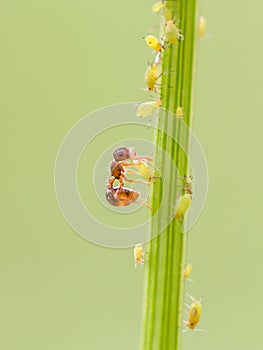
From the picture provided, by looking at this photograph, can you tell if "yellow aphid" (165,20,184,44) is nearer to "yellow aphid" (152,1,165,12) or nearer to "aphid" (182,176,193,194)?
"yellow aphid" (152,1,165,12)

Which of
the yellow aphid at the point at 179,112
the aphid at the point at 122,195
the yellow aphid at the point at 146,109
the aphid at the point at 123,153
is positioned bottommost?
the aphid at the point at 122,195

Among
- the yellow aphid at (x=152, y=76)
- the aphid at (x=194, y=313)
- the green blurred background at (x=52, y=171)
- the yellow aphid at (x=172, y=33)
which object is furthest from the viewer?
the green blurred background at (x=52, y=171)

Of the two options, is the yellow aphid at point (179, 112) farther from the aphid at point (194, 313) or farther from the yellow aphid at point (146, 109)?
the aphid at point (194, 313)

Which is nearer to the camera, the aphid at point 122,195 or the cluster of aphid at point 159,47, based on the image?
the cluster of aphid at point 159,47

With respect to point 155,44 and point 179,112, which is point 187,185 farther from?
point 155,44

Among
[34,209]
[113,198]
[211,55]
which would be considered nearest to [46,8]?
[211,55]

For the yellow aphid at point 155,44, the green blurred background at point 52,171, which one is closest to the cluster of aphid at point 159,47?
the yellow aphid at point 155,44

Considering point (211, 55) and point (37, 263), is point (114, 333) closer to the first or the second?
point (37, 263)
